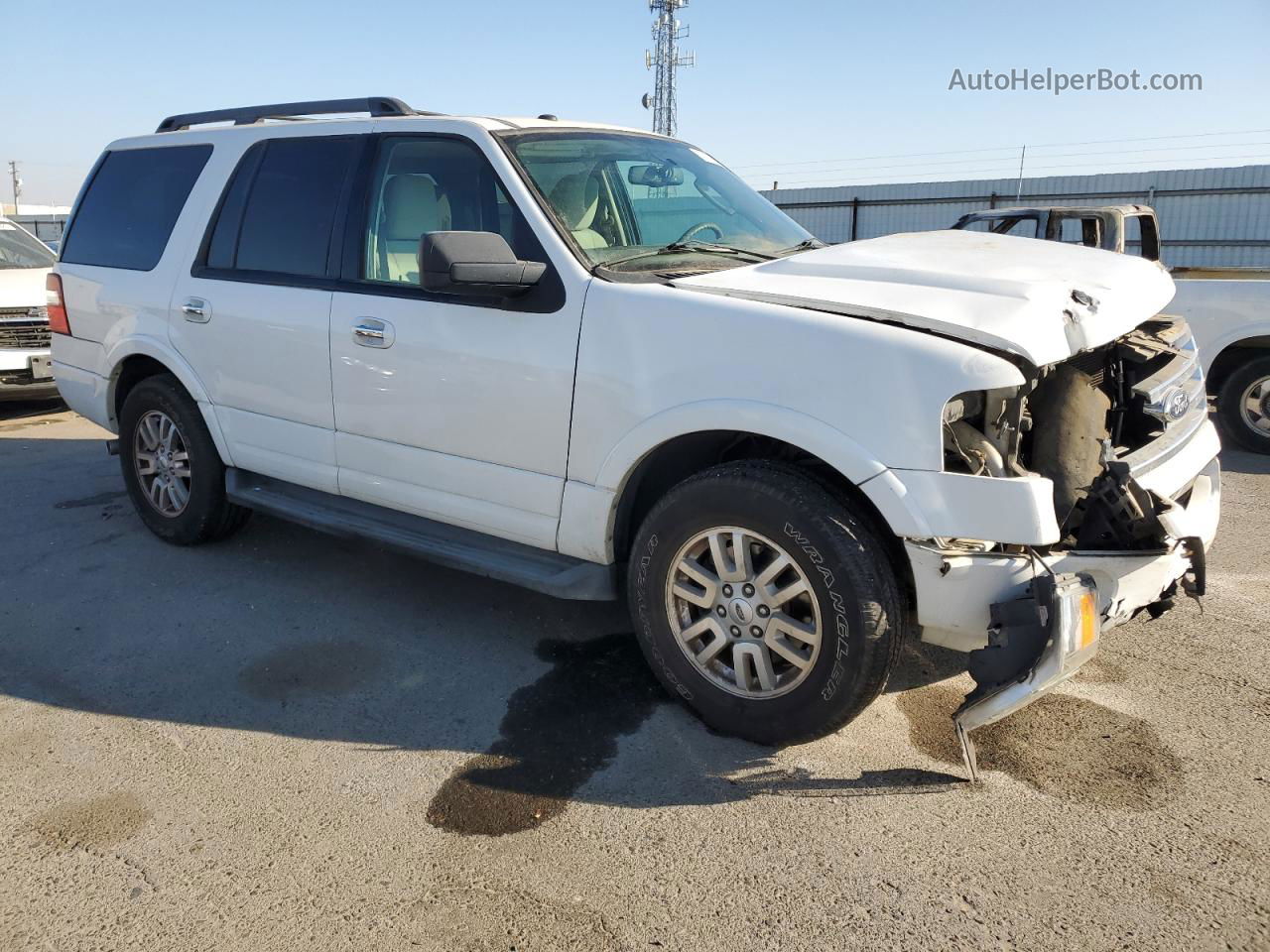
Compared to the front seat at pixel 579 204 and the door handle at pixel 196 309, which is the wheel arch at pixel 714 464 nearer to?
the front seat at pixel 579 204

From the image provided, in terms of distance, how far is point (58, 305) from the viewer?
219 inches

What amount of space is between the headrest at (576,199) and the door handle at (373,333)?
0.84 m

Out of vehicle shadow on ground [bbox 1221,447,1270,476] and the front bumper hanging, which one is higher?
the front bumper hanging

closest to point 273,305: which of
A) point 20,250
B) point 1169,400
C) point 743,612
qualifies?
point 743,612

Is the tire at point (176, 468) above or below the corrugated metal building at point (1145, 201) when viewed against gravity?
below

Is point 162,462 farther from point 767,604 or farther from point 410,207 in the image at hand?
point 767,604

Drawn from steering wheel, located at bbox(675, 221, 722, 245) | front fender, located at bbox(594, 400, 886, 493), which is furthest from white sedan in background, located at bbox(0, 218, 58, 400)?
front fender, located at bbox(594, 400, 886, 493)

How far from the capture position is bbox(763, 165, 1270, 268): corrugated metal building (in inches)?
682

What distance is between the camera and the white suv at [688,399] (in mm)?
2762

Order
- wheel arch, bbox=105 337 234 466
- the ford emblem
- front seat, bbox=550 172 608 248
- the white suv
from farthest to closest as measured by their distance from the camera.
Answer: wheel arch, bbox=105 337 234 466 → front seat, bbox=550 172 608 248 → the ford emblem → the white suv

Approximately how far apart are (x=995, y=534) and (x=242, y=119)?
14.2 feet

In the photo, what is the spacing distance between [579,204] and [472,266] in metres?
0.72

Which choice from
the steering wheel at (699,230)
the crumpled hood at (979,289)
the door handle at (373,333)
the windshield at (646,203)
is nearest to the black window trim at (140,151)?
the door handle at (373,333)

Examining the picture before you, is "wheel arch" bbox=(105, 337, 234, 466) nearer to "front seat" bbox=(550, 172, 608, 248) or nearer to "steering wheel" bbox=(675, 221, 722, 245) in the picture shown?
"front seat" bbox=(550, 172, 608, 248)
